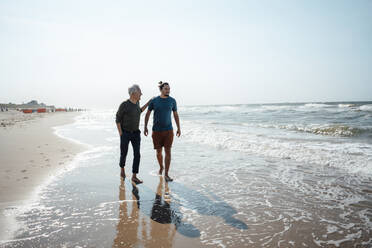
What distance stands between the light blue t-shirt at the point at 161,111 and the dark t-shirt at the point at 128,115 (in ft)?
1.34

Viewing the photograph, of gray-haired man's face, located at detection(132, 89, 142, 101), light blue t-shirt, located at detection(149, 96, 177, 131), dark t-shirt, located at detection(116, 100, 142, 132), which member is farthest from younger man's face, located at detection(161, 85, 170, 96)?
dark t-shirt, located at detection(116, 100, 142, 132)

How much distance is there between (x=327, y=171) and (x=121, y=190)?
4802mm

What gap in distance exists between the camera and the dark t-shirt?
460 cm

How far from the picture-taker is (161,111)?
4.91 metres

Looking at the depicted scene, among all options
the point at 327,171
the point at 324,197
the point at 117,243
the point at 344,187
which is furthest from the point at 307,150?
the point at 117,243

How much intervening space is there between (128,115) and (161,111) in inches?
28.4

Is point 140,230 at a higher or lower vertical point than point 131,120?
lower

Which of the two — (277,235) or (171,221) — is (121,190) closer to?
(171,221)

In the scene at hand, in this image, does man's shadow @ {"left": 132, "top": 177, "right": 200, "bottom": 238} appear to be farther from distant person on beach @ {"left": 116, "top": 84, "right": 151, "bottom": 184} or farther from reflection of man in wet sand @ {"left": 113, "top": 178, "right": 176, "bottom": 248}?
distant person on beach @ {"left": 116, "top": 84, "right": 151, "bottom": 184}

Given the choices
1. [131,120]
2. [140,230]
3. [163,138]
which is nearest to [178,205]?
[140,230]

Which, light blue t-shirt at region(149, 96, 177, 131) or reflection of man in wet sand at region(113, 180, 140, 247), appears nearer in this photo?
reflection of man in wet sand at region(113, 180, 140, 247)

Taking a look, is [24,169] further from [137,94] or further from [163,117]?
[163,117]

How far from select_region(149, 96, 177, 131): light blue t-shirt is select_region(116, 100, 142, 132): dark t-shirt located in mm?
410

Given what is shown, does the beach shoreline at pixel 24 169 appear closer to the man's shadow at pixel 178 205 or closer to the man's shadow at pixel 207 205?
the man's shadow at pixel 178 205
